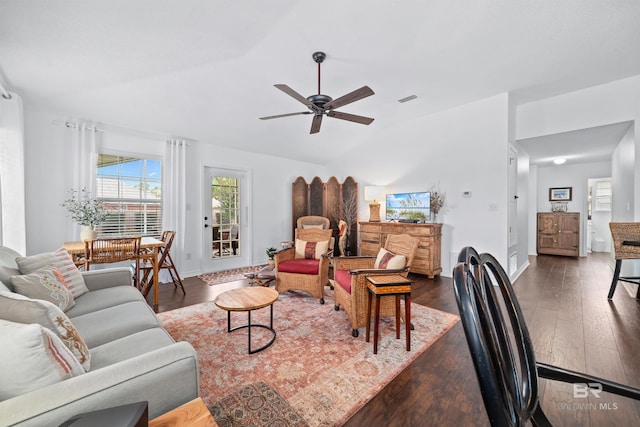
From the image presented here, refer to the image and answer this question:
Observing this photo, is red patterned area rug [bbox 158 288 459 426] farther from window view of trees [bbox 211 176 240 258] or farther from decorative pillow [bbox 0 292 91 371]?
window view of trees [bbox 211 176 240 258]

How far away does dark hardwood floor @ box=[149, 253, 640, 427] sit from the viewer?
1467mm

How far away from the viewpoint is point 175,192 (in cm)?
429

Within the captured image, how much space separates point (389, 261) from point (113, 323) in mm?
2213

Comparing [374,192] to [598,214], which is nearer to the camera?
[374,192]

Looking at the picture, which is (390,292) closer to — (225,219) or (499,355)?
(499,355)

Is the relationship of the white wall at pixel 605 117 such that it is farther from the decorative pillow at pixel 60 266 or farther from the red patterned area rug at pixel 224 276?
the decorative pillow at pixel 60 266

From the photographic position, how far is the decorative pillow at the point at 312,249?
3.52 m

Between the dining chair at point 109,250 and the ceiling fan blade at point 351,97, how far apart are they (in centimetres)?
266

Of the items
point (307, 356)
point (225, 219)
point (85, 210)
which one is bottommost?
point (307, 356)

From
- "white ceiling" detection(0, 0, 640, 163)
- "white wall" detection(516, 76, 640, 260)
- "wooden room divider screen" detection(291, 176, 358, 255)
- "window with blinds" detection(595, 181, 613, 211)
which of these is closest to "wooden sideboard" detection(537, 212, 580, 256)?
"window with blinds" detection(595, 181, 613, 211)

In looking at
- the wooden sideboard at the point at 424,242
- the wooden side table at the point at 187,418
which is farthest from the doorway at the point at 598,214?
the wooden side table at the point at 187,418

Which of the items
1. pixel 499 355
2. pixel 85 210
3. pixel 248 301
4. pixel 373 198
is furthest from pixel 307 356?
pixel 373 198

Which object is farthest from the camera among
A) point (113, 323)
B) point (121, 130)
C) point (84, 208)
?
point (121, 130)

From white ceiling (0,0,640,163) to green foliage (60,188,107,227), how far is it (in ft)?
3.48
